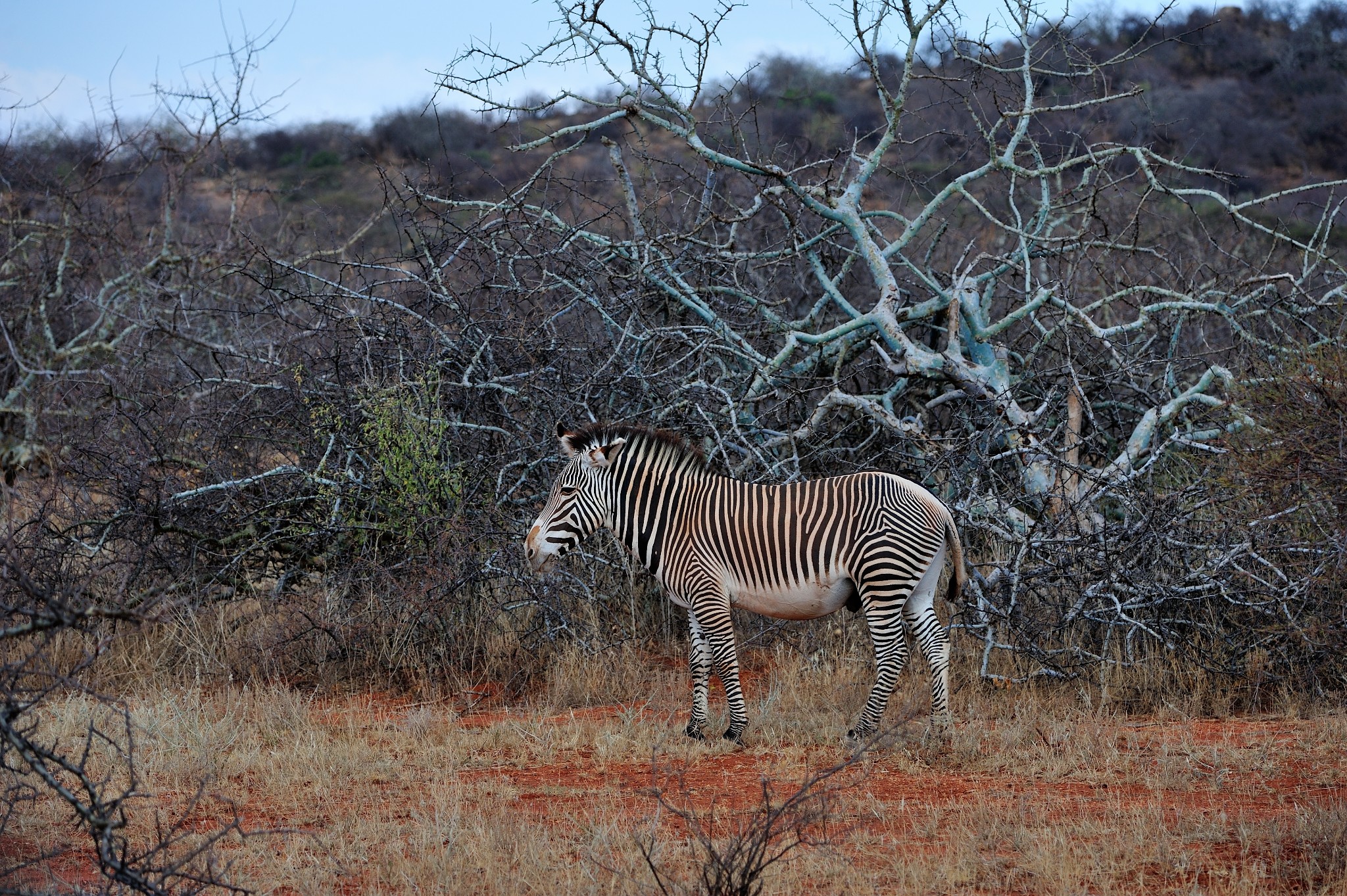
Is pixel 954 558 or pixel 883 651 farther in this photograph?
pixel 954 558

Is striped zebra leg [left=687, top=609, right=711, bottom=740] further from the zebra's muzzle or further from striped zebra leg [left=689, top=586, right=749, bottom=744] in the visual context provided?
the zebra's muzzle

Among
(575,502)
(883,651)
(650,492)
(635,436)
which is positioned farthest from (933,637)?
(575,502)

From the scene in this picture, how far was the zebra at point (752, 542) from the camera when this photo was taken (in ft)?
21.4

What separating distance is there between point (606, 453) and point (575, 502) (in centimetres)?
34

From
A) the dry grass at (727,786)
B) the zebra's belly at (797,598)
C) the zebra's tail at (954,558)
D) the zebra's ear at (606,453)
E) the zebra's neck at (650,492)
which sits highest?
the zebra's ear at (606,453)

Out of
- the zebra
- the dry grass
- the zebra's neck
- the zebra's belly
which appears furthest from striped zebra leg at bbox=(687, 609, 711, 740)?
the zebra's neck

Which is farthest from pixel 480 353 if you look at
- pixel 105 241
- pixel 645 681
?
pixel 105 241

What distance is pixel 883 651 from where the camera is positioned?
6.57 meters

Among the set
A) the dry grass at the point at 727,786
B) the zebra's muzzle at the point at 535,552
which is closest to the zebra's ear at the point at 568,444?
the zebra's muzzle at the point at 535,552

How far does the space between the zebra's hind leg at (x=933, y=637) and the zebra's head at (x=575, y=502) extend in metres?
1.86

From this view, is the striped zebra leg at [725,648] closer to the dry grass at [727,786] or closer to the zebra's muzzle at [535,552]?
the dry grass at [727,786]

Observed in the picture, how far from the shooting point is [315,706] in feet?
25.1

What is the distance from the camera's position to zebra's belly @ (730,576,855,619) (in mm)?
6617

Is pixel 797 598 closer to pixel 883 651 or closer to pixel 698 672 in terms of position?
pixel 883 651
